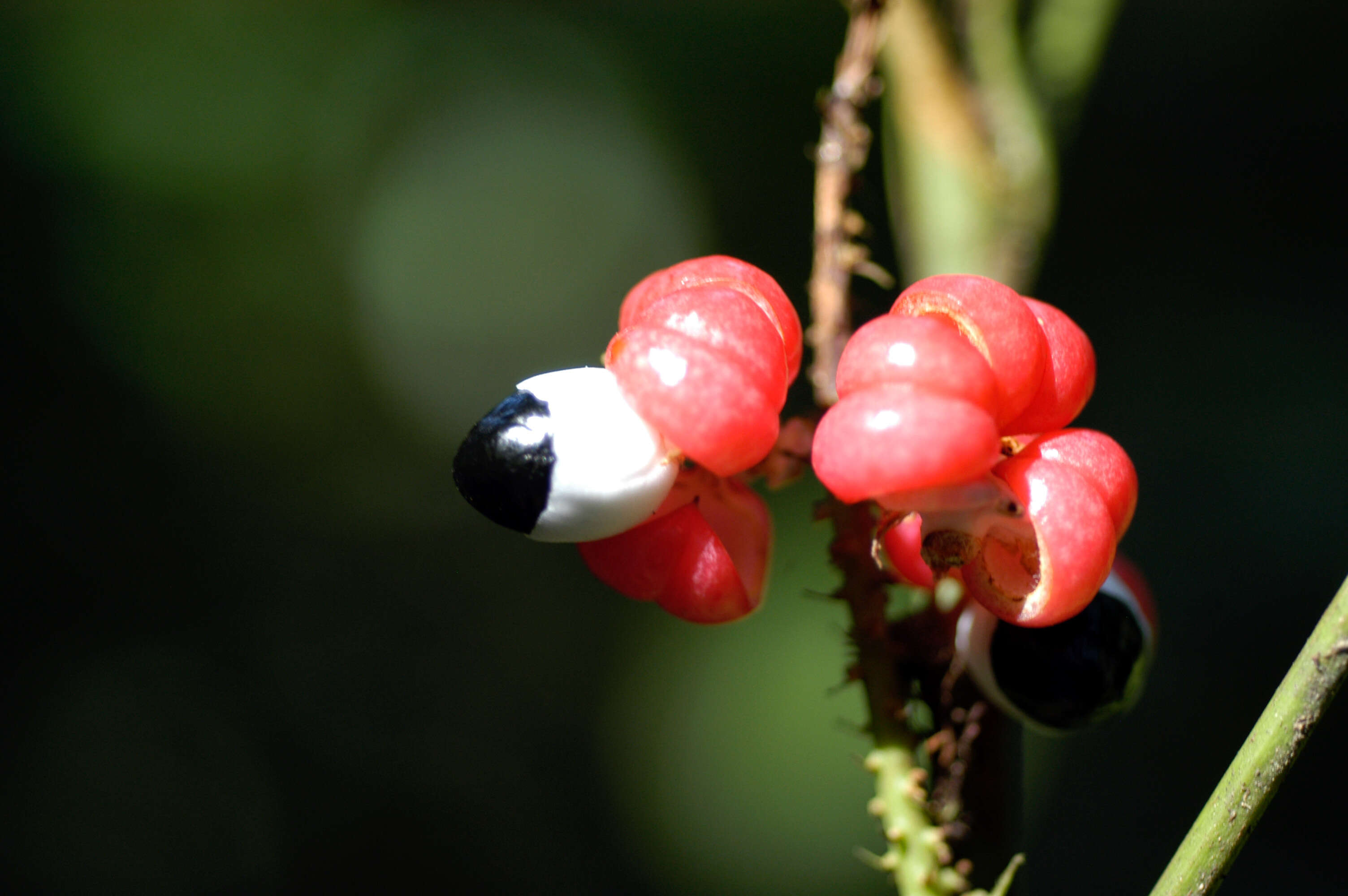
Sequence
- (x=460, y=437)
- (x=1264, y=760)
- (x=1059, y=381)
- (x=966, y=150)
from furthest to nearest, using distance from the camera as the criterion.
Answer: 1. (x=460, y=437)
2. (x=966, y=150)
3. (x=1059, y=381)
4. (x=1264, y=760)

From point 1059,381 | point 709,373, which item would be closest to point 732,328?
point 709,373

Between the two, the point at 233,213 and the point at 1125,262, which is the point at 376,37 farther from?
the point at 1125,262

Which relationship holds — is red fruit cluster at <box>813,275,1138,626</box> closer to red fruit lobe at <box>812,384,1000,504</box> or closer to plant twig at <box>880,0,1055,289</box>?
red fruit lobe at <box>812,384,1000,504</box>

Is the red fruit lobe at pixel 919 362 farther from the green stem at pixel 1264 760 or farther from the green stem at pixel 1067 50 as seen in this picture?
the green stem at pixel 1067 50

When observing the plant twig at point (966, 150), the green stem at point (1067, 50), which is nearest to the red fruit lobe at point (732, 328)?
the plant twig at point (966, 150)

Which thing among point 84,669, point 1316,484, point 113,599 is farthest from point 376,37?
point 1316,484

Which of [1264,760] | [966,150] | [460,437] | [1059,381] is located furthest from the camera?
[460,437]

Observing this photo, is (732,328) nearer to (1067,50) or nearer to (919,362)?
(919,362)
